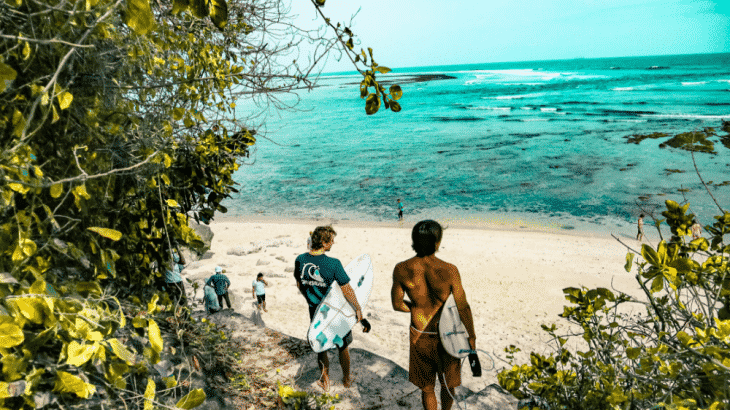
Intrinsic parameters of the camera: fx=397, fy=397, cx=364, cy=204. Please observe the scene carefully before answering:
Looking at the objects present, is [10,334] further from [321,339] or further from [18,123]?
[321,339]

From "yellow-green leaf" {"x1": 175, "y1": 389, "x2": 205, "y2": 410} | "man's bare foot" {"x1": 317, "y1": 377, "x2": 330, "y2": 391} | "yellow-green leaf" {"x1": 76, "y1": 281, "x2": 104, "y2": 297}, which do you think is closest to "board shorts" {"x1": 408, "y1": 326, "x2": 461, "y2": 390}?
"man's bare foot" {"x1": 317, "y1": 377, "x2": 330, "y2": 391}

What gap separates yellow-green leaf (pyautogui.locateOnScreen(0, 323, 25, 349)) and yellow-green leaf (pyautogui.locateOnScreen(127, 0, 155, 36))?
75 centimetres

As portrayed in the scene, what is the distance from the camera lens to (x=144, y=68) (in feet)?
7.92

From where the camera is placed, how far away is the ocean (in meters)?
18.8

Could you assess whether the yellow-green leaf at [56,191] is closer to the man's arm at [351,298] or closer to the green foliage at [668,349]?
the green foliage at [668,349]

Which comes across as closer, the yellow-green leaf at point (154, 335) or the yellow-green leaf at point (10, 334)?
the yellow-green leaf at point (10, 334)

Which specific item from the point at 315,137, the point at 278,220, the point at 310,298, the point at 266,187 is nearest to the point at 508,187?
the point at 278,220

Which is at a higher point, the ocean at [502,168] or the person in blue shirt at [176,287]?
the person in blue shirt at [176,287]

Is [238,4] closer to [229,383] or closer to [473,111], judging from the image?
[229,383]

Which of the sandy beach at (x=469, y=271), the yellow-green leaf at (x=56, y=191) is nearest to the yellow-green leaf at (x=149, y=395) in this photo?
the yellow-green leaf at (x=56, y=191)

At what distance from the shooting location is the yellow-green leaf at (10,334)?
3.01ft

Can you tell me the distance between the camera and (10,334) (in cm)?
92

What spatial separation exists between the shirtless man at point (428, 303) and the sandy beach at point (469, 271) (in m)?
1.08

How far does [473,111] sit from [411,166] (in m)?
29.9
